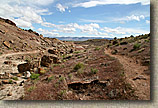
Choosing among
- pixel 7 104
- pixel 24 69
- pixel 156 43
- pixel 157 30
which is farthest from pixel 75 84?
pixel 24 69

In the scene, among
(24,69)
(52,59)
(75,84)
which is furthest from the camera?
(52,59)

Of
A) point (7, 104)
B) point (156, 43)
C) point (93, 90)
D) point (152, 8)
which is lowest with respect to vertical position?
point (7, 104)

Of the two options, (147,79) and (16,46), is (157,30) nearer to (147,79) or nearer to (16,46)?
(147,79)

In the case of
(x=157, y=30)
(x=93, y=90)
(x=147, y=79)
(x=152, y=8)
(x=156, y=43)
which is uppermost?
(x=152, y=8)

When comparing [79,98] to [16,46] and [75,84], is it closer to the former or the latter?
[75,84]

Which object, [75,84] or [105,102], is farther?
[75,84]

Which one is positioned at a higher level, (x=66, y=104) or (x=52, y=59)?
(x=52, y=59)

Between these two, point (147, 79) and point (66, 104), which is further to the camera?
point (147, 79)

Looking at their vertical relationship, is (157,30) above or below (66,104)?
above

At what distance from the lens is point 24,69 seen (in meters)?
11.6

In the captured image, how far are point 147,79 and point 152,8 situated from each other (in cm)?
319

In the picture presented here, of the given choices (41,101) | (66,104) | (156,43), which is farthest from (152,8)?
(41,101)

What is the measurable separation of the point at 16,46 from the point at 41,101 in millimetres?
22428

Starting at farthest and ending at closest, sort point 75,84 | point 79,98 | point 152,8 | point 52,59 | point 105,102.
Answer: point 52,59 → point 75,84 → point 152,8 → point 79,98 → point 105,102
